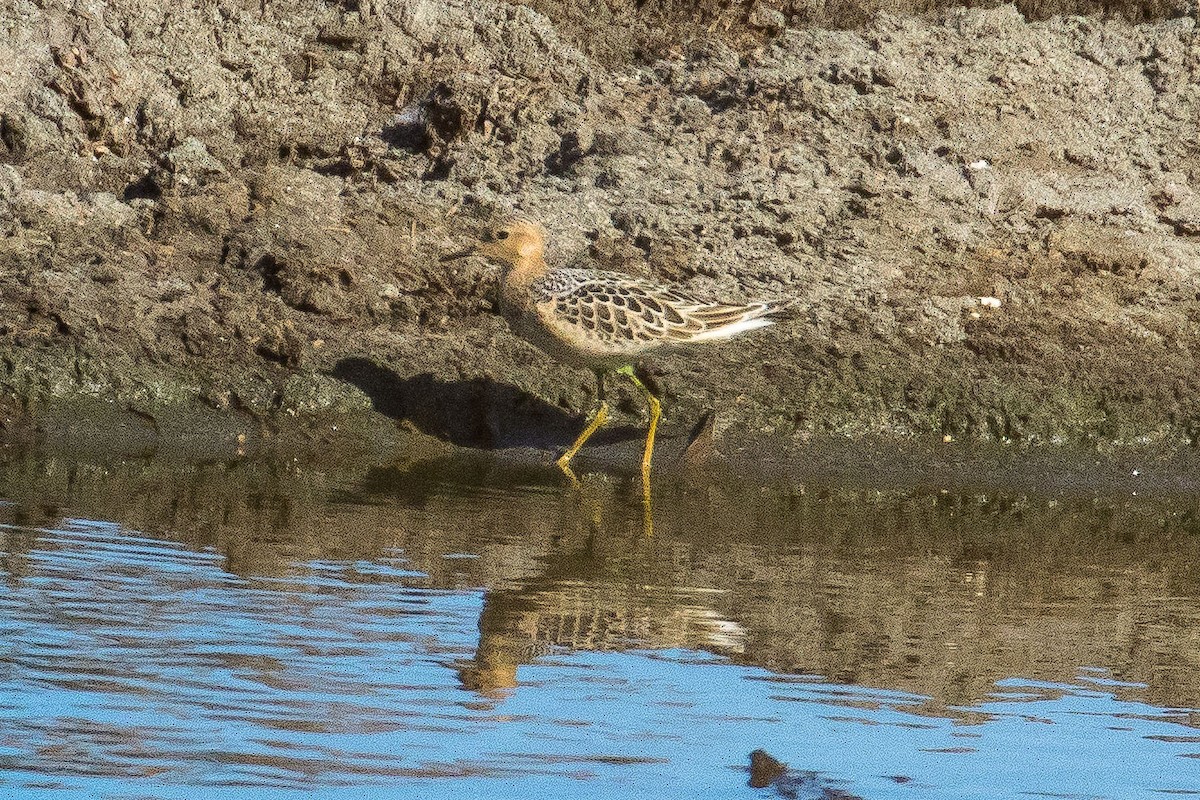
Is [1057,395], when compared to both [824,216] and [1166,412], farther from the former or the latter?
[824,216]

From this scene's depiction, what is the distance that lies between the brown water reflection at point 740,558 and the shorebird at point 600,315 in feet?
2.34

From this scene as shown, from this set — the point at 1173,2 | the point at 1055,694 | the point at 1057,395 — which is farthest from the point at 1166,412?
the point at 1055,694

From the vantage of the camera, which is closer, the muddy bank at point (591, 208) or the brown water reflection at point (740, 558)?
the brown water reflection at point (740, 558)

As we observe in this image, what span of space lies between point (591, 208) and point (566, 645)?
5.54 meters

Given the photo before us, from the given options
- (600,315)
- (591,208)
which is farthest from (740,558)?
(591,208)

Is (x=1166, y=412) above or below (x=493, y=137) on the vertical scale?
below

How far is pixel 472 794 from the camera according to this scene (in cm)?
417

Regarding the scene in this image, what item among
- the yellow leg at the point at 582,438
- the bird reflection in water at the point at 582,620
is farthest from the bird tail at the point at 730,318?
the bird reflection in water at the point at 582,620

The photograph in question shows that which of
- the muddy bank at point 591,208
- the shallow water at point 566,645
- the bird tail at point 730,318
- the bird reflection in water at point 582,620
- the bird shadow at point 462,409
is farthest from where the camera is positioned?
the muddy bank at point 591,208

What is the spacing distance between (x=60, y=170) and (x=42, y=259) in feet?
3.27

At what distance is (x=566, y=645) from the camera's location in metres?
5.59

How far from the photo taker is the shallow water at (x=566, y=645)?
14.4 ft

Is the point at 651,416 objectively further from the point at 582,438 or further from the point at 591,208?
the point at 591,208

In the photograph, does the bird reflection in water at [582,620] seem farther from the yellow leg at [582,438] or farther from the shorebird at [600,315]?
the shorebird at [600,315]
